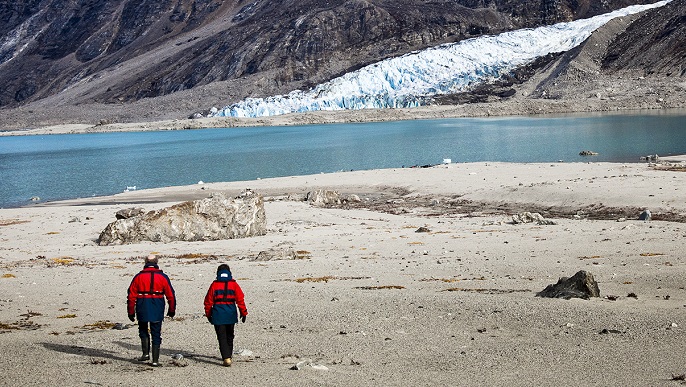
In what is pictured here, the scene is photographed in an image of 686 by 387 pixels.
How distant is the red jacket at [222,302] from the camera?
8609 mm

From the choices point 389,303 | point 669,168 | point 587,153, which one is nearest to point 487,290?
point 389,303

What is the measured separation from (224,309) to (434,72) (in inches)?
4717

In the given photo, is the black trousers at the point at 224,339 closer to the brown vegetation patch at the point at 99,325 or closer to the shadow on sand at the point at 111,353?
the shadow on sand at the point at 111,353

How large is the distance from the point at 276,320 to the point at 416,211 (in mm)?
15823

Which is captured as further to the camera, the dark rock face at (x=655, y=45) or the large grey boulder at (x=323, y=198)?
the dark rock face at (x=655, y=45)

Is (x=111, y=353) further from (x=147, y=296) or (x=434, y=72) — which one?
(x=434, y=72)

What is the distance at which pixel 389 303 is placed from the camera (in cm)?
1122

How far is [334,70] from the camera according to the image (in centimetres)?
15100

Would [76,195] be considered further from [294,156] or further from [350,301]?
[350,301]

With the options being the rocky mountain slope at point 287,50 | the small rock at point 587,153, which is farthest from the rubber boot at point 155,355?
the rocky mountain slope at point 287,50

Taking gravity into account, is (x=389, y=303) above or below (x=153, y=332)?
below

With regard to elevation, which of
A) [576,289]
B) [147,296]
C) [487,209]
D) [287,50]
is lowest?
[487,209]

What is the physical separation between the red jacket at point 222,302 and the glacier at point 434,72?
11349 centimetres

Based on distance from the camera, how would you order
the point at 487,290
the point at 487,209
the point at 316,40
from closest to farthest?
the point at 487,290 < the point at 487,209 < the point at 316,40
